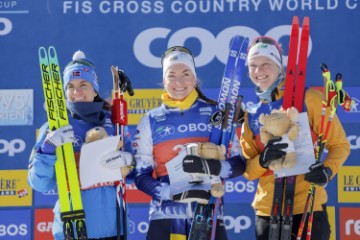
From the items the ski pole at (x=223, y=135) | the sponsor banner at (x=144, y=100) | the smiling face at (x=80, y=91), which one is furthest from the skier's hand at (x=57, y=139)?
the sponsor banner at (x=144, y=100)

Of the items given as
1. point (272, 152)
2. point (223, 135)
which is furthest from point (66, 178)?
point (272, 152)

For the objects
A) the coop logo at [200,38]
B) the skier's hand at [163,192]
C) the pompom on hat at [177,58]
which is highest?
the coop logo at [200,38]

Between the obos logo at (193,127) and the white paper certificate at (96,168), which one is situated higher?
the obos logo at (193,127)

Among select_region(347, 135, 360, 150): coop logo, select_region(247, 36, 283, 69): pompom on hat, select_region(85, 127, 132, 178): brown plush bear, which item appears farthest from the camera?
select_region(347, 135, 360, 150): coop logo

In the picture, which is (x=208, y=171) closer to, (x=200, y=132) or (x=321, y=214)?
(x=200, y=132)

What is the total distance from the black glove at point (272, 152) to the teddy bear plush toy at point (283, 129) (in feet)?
0.08

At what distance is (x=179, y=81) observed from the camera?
12.8ft

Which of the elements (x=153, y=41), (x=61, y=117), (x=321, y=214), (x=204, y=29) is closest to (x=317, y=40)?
(x=204, y=29)

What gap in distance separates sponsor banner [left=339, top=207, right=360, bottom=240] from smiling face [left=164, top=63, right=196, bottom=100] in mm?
2127

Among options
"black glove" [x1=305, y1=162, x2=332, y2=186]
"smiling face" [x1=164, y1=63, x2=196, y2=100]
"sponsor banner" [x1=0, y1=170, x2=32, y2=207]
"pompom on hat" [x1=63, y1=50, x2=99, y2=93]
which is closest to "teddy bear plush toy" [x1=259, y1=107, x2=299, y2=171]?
"black glove" [x1=305, y1=162, x2=332, y2=186]

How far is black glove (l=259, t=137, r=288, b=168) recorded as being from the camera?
3.67 meters

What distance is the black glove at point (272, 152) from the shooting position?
3.67 m

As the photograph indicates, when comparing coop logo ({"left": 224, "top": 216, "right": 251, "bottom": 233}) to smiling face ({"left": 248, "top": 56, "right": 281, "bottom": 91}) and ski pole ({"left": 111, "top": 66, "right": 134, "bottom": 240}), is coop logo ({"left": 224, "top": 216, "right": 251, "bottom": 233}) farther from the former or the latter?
smiling face ({"left": 248, "top": 56, "right": 281, "bottom": 91})

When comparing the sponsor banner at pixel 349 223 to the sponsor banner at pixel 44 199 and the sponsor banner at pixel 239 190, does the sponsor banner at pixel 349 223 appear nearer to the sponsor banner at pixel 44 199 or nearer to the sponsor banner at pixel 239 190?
the sponsor banner at pixel 239 190
